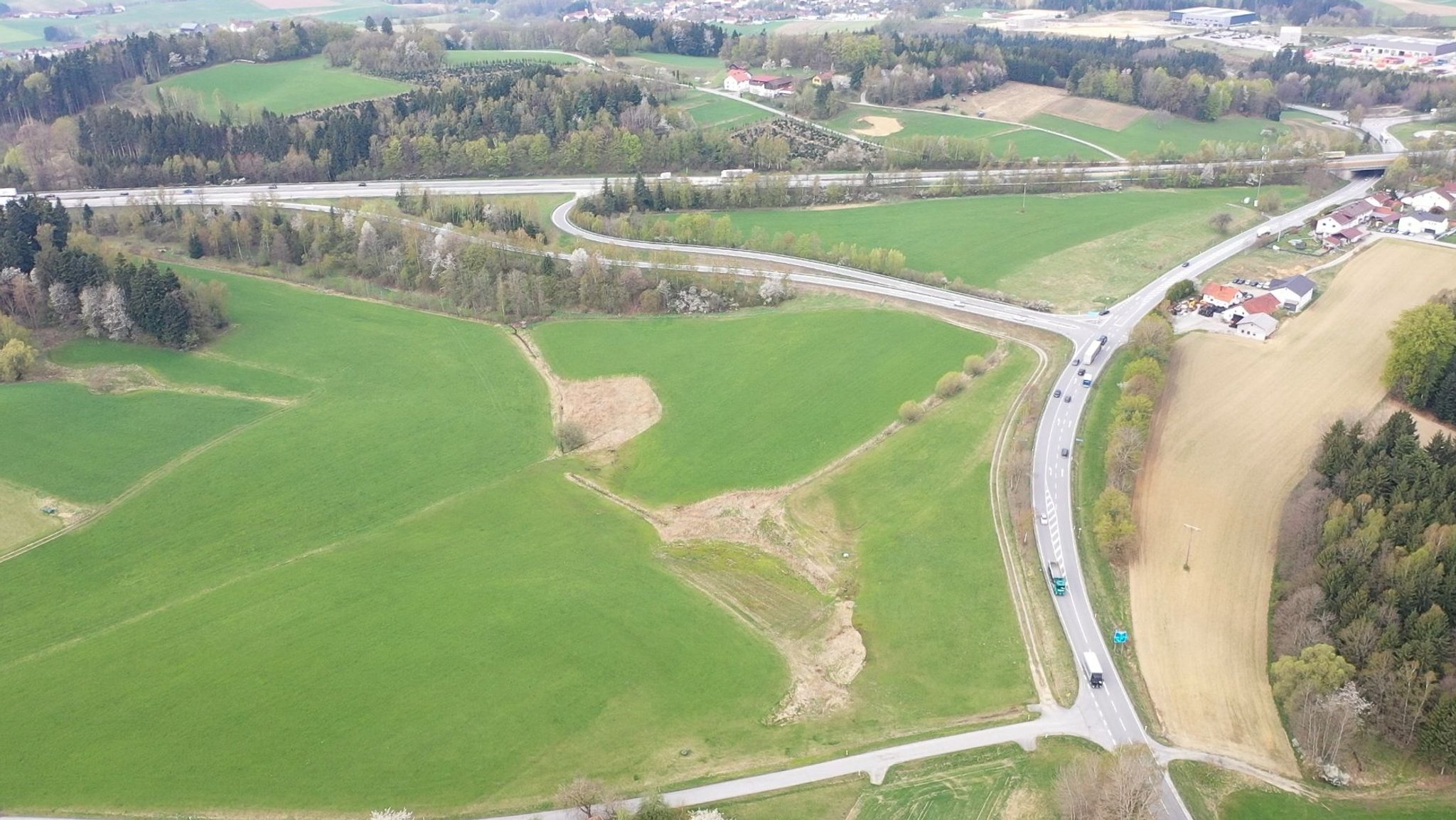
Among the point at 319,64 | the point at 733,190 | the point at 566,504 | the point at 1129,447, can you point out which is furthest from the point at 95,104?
the point at 1129,447

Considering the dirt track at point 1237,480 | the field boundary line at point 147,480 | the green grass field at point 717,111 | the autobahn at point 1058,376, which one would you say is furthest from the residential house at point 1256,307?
the field boundary line at point 147,480

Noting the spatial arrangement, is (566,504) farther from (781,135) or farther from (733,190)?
(781,135)

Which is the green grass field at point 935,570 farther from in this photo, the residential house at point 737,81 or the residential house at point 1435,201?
the residential house at point 737,81

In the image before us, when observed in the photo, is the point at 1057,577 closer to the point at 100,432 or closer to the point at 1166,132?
the point at 100,432

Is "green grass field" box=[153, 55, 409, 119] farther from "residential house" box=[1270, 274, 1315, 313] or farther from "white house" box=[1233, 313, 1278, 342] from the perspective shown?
"residential house" box=[1270, 274, 1315, 313]

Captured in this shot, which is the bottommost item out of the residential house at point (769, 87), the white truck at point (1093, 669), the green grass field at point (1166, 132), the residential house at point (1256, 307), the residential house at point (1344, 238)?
the white truck at point (1093, 669)

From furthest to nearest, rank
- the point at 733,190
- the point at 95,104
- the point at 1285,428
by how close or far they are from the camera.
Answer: the point at 95,104 < the point at 733,190 < the point at 1285,428
